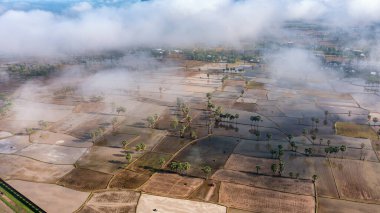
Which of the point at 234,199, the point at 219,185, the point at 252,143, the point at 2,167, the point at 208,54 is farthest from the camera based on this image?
the point at 208,54

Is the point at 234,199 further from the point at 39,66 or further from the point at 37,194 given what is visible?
the point at 39,66

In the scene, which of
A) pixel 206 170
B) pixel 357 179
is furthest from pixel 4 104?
pixel 357 179

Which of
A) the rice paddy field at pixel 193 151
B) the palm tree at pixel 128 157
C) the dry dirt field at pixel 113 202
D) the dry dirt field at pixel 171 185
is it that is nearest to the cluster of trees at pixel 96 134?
the rice paddy field at pixel 193 151

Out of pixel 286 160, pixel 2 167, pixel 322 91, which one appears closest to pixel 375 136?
pixel 286 160

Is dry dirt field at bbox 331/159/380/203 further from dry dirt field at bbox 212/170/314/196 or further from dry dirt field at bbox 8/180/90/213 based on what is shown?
dry dirt field at bbox 8/180/90/213

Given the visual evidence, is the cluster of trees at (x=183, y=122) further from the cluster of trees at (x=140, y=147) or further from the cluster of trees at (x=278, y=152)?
the cluster of trees at (x=278, y=152)

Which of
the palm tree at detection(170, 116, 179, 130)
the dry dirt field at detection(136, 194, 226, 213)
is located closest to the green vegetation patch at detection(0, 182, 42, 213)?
the dry dirt field at detection(136, 194, 226, 213)
